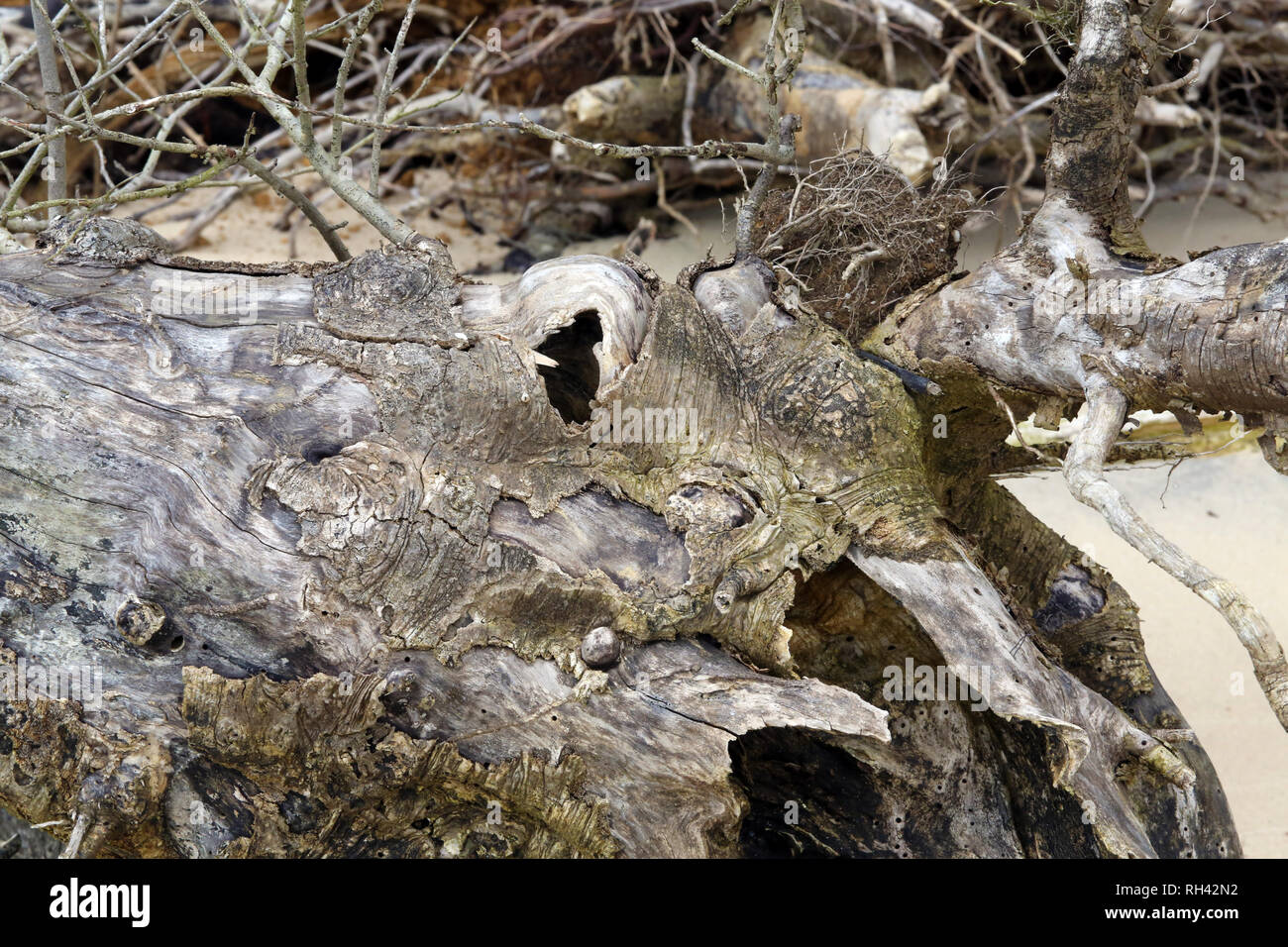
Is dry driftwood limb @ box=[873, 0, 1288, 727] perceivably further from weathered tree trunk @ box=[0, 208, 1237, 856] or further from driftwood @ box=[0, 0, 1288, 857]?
weathered tree trunk @ box=[0, 208, 1237, 856]

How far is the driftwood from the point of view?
2.44 meters

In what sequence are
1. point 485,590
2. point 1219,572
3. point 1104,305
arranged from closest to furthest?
point 485,590 < point 1104,305 < point 1219,572

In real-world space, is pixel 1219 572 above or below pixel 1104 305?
below

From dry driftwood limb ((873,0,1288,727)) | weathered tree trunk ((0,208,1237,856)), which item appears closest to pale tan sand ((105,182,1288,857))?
dry driftwood limb ((873,0,1288,727))

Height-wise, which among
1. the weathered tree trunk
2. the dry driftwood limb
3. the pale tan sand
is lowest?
the pale tan sand

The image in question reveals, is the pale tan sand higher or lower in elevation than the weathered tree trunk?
lower

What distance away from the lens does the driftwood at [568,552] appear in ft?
8.00

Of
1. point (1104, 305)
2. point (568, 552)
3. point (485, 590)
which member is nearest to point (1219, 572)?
point (1104, 305)

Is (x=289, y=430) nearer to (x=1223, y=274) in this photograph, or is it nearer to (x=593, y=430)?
(x=593, y=430)

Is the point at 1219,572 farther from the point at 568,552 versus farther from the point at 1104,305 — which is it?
the point at 568,552

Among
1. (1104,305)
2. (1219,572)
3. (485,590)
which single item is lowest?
(1219,572)

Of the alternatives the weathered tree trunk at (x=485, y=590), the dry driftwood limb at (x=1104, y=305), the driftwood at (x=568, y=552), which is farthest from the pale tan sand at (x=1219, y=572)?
the weathered tree trunk at (x=485, y=590)

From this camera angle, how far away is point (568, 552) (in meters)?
2.54

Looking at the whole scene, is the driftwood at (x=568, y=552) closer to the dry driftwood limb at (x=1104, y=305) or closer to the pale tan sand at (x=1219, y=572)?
the dry driftwood limb at (x=1104, y=305)
